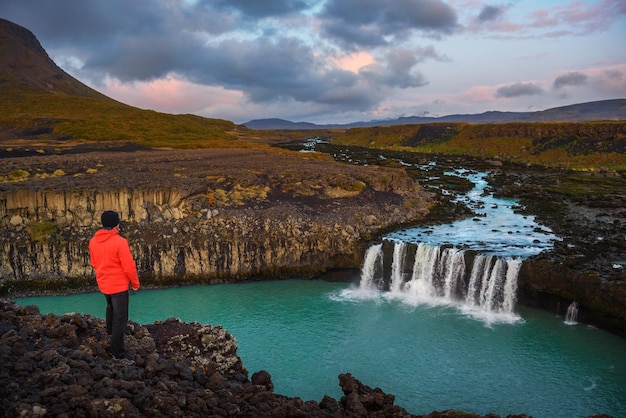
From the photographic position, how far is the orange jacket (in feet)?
38.4

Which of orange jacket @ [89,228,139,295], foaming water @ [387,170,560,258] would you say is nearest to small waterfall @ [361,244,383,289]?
foaming water @ [387,170,560,258]

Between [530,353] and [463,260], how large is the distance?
30.5 feet

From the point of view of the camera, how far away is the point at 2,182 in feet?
127

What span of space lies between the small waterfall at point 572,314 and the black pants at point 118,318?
26.0 metres

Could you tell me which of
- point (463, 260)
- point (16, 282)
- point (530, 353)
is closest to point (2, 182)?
point (16, 282)

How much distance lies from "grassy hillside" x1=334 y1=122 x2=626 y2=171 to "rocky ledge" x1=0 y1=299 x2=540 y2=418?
290 ft

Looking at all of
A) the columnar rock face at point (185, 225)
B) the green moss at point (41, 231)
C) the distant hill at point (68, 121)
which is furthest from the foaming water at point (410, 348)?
the distant hill at point (68, 121)

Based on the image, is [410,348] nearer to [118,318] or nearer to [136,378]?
[136,378]

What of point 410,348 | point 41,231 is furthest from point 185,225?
point 410,348

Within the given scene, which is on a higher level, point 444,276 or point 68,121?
point 68,121

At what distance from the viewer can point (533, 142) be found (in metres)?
111

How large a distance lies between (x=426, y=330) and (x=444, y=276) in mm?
7158

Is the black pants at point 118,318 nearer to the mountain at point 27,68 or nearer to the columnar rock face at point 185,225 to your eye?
the columnar rock face at point 185,225

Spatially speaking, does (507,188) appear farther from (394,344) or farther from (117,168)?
(117,168)
